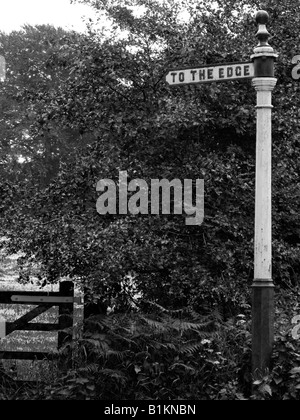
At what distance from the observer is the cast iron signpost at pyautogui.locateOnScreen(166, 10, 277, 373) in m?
7.86

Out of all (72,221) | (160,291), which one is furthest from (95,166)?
(160,291)

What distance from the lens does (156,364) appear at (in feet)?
27.4

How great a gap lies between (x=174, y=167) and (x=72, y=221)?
5.48 ft

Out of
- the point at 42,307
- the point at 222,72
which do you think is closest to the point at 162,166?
the point at 42,307

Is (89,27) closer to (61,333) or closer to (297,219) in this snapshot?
(297,219)

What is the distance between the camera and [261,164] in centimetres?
799

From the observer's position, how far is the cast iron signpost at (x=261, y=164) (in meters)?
7.86

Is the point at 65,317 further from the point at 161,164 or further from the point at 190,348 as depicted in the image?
the point at 161,164

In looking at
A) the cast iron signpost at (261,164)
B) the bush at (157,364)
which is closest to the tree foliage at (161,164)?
the bush at (157,364)

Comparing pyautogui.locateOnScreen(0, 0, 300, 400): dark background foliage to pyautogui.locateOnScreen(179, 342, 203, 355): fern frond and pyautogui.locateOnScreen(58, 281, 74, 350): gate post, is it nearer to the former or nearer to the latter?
pyautogui.locateOnScreen(58, 281, 74, 350): gate post

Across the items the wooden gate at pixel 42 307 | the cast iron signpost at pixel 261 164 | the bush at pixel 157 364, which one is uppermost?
the cast iron signpost at pixel 261 164

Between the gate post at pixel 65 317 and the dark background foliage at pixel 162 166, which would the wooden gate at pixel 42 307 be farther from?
the dark background foliage at pixel 162 166

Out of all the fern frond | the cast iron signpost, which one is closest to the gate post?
the fern frond

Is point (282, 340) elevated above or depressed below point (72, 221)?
below
